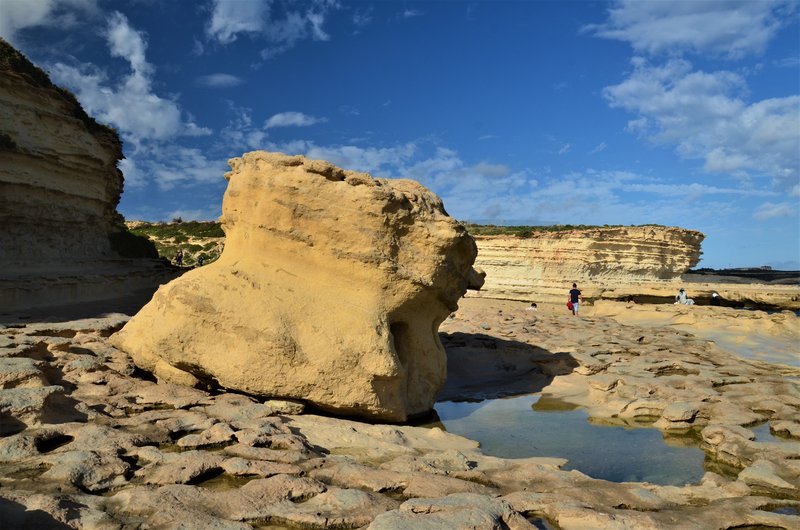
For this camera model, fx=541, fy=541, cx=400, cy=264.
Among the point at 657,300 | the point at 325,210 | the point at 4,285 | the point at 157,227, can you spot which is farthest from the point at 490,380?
the point at 157,227

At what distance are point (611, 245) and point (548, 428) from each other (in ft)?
66.9

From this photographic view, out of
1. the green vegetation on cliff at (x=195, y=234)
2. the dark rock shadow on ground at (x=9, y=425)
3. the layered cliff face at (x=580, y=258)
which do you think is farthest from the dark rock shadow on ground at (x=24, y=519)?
the green vegetation on cliff at (x=195, y=234)

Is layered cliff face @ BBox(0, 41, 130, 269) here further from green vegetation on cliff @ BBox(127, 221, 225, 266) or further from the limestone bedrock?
green vegetation on cliff @ BBox(127, 221, 225, 266)

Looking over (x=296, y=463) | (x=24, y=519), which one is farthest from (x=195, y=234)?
(x=24, y=519)

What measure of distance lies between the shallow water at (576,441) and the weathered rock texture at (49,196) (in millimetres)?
8385

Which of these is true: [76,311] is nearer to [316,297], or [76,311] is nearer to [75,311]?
[75,311]

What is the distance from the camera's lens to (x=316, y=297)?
18.4 ft

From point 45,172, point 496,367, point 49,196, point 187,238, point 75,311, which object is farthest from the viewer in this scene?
point 187,238

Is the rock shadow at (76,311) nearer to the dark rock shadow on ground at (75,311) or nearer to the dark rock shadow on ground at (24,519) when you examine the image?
the dark rock shadow on ground at (75,311)

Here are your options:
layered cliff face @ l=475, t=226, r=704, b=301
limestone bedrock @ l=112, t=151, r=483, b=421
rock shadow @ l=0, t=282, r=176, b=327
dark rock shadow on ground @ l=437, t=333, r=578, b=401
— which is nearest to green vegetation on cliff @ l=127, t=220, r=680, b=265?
layered cliff face @ l=475, t=226, r=704, b=301

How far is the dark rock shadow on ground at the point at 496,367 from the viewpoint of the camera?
7.67 metres

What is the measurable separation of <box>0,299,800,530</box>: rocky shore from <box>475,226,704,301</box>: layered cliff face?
1747 centimetres

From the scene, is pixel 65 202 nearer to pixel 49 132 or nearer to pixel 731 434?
pixel 49 132

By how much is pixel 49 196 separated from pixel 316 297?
31.1 ft
